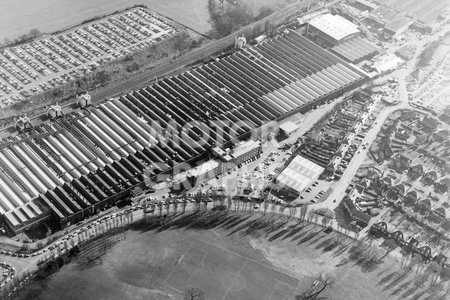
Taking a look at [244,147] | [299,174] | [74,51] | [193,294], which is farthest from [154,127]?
[193,294]

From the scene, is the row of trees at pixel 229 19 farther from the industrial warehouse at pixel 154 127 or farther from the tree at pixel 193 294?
the tree at pixel 193 294

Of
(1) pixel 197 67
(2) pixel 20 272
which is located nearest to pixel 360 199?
(1) pixel 197 67

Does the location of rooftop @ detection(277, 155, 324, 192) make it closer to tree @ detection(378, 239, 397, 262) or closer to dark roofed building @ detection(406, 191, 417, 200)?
dark roofed building @ detection(406, 191, 417, 200)

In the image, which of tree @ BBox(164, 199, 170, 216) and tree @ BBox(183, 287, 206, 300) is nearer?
tree @ BBox(183, 287, 206, 300)

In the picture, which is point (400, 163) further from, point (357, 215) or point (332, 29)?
point (332, 29)

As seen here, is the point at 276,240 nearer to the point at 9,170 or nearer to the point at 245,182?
the point at 245,182

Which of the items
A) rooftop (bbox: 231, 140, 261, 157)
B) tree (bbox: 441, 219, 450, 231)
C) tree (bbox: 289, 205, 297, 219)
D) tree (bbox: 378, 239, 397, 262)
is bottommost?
tree (bbox: 441, 219, 450, 231)

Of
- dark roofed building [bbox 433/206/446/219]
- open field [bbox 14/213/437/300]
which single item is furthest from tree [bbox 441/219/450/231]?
open field [bbox 14/213/437/300]
